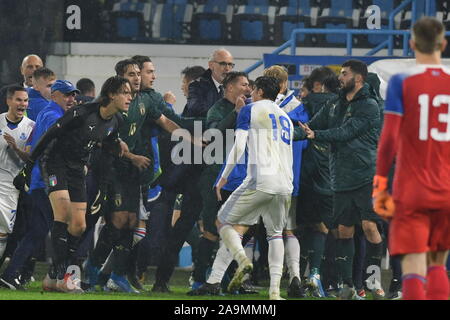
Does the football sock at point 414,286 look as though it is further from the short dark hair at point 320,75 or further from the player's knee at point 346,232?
the short dark hair at point 320,75

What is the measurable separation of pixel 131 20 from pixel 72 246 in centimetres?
865

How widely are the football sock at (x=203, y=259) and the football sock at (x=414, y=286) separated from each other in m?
3.81

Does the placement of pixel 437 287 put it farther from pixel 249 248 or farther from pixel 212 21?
pixel 212 21

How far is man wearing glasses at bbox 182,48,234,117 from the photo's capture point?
1063cm

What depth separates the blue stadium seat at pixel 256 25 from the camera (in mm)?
17734

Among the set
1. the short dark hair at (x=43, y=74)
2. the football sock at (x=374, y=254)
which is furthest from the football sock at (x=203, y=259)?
the short dark hair at (x=43, y=74)

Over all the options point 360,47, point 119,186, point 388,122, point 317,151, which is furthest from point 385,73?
point 388,122

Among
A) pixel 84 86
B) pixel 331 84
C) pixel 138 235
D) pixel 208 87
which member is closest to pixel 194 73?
pixel 208 87

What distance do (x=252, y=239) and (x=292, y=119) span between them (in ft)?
5.80

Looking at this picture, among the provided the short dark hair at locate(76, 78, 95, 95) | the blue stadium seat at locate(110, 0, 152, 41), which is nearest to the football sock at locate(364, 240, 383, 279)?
the short dark hair at locate(76, 78, 95, 95)

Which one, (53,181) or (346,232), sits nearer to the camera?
(53,181)

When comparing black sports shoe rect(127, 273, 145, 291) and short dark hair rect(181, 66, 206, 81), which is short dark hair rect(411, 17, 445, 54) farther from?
short dark hair rect(181, 66, 206, 81)

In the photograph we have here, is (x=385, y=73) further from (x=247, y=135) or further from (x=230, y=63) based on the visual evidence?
(x=247, y=135)

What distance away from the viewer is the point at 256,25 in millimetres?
17766
